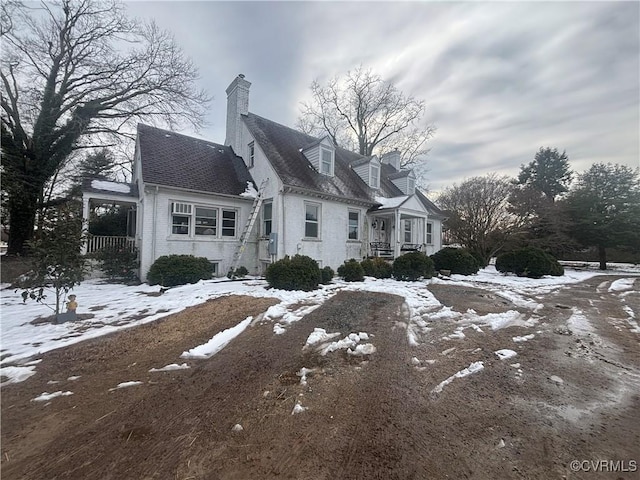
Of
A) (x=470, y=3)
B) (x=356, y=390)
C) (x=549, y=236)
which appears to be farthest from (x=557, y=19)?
(x=549, y=236)

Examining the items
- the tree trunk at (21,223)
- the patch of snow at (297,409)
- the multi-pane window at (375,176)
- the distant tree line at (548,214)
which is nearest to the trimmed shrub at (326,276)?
the patch of snow at (297,409)

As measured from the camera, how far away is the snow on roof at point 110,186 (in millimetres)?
11441

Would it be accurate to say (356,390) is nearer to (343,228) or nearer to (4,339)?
(4,339)

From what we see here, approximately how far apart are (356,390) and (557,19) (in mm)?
9512

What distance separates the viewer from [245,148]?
50.1ft

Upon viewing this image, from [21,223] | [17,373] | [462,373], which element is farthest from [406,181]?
[21,223]

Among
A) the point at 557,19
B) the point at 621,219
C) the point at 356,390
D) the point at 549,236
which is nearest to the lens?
the point at 356,390

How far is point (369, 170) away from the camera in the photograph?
17516 millimetres

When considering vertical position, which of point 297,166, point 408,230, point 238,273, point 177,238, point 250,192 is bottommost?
point 238,273

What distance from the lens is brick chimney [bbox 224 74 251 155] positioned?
1528 centimetres

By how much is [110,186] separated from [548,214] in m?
28.7

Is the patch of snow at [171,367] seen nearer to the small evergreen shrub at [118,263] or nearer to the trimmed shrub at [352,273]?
the trimmed shrub at [352,273]

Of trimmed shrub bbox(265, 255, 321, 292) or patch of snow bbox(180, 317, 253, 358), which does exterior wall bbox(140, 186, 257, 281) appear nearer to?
trimmed shrub bbox(265, 255, 321, 292)

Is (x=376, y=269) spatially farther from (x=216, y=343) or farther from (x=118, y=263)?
(x=118, y=263)
